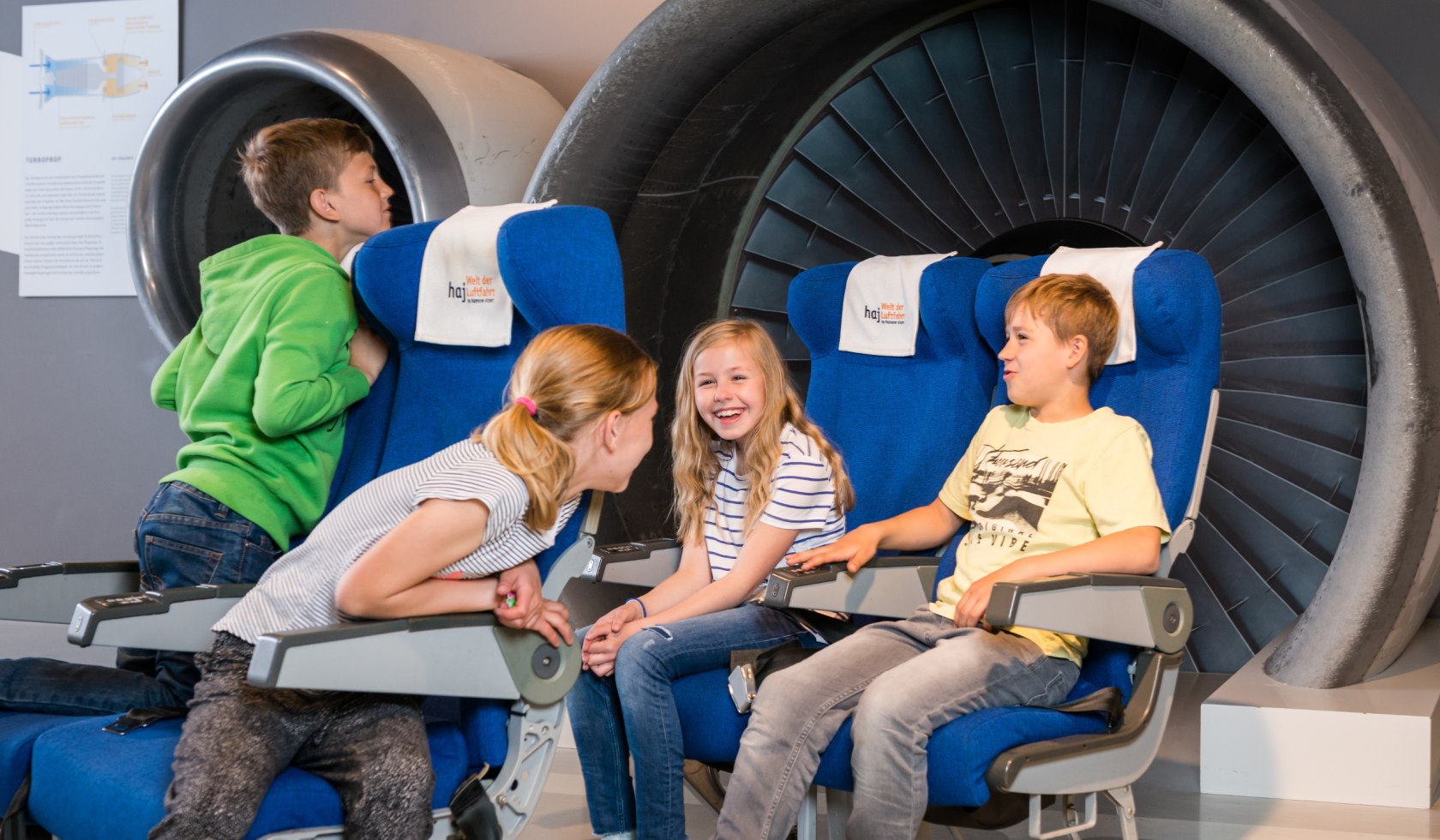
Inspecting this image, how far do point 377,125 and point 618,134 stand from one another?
2.10ft

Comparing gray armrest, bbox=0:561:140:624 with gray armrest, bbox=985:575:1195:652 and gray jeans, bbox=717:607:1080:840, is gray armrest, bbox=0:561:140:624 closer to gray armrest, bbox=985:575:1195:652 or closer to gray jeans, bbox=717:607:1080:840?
gray jeans, bbox=717:607:1080:840

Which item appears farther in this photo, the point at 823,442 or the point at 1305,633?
the point at 1305,633

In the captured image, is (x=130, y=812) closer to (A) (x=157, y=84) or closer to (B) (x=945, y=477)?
(B) (x=945, y=477)

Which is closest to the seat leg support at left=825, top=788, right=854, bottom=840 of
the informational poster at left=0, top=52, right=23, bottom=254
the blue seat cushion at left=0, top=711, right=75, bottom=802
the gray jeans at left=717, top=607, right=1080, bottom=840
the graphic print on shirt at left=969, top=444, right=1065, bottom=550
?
the gray jeans at left=717, top=607, right=1080, bottom=840

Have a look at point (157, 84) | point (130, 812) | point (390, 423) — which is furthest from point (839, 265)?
point (157, 84)

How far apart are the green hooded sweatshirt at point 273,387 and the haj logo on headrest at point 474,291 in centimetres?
20

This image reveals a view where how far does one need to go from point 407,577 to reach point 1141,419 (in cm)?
120

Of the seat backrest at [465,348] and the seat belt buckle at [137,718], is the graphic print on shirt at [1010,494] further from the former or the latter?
the seat belt buckle at [137,718]

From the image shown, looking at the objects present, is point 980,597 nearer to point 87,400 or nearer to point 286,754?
point 286,754

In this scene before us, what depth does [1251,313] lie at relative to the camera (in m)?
2.95

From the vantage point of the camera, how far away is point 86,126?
4.55 m

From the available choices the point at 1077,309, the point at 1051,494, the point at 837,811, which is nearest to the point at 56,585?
the point at 837,811

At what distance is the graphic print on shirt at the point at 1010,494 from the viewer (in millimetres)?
2021

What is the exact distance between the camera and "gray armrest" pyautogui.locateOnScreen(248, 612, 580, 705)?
140 centimetres
